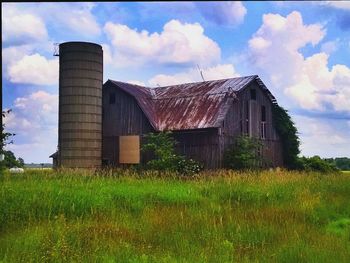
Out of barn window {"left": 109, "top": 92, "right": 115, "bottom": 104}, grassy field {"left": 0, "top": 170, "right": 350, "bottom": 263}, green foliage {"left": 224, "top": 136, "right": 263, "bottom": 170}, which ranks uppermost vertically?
barn window {"left": 109, "top": 92, "right": 115, "bottom": 104}

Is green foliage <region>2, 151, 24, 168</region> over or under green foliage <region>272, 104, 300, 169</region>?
under

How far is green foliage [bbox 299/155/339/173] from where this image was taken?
33031 millimetres

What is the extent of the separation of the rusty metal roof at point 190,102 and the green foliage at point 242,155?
186cm

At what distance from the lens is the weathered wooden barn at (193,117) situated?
90.9 feet

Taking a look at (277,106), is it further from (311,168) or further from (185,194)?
(185,194)

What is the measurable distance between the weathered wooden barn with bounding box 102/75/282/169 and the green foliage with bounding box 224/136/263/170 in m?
0.40

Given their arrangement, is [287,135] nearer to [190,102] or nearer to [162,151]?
[190,102]

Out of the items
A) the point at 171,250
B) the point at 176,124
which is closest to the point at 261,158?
the point at 176,124

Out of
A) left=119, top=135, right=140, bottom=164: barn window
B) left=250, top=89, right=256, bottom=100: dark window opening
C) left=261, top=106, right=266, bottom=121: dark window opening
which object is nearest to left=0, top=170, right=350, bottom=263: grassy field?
left=119, top=135, right=140, bottom=164: barn window

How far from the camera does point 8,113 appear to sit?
55.0 feet

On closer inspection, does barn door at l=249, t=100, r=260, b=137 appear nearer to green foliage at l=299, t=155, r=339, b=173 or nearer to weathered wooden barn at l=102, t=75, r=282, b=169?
weathered wooden barn at l=102, t=75, r=282, b=169

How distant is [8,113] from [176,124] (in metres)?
13.4

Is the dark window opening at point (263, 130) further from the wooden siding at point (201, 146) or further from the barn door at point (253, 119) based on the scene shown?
the wooden siding at point (201, 146)

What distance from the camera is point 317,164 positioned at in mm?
33812
